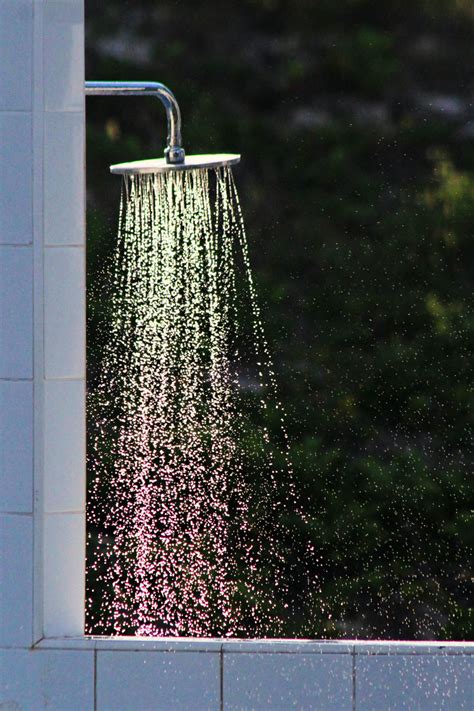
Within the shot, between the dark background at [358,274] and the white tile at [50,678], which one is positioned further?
the dark background at [358,274]

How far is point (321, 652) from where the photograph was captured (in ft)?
4.44

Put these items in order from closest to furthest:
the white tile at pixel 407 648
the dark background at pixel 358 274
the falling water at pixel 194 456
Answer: the white tile at pixel 407 648, the falling water at pixel 194 456, the dark background at pixel 358 274

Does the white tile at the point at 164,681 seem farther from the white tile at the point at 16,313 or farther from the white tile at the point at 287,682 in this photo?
the white tile at the point at 16,313

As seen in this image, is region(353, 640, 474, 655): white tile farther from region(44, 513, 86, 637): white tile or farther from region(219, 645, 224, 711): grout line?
region(44, 513, 86, 637): white tile

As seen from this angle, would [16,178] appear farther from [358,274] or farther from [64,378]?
[358,274]

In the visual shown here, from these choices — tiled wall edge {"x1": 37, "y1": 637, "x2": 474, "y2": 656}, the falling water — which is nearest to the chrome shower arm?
tiled wall edge {"x1": 37, "y1": 637, "x2": 474, "y2": 656}

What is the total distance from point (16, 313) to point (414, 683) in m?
0.75

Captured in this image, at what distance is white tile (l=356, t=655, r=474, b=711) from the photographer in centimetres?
135

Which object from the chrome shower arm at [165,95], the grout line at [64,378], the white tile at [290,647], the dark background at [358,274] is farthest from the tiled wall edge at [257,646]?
the dark background at [358,274]

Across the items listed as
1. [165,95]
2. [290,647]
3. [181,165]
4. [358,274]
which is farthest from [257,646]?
[358,274]

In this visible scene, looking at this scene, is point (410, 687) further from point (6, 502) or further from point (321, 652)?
point (6, 502)

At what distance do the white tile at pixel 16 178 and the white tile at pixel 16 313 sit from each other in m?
0.02

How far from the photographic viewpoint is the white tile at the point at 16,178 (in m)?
1.36

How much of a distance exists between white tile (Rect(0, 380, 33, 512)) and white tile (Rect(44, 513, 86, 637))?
0.05 meters
